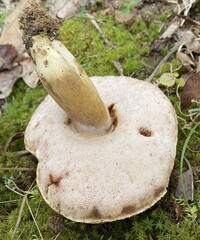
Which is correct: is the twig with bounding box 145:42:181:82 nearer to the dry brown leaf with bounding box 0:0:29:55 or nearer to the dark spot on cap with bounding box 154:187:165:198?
the dark spot on cap with bounding box 154:187:165:198

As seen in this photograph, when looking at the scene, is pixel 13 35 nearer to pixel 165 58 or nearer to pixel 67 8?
pixel 67 8

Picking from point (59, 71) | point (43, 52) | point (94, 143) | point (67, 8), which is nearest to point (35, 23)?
point (43, 52)

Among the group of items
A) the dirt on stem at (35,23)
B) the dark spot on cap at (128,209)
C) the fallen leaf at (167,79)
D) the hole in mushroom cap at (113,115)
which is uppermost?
the dirt on stem at (35,23)

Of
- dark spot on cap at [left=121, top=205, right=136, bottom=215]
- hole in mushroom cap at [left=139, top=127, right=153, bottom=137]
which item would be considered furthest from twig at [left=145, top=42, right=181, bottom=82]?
dark spot on cap at [left=121, top=205, right=136, bottom=215]

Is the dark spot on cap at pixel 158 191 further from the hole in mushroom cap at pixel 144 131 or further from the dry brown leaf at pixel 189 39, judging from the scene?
the dry brown leaf at pixel 189 39

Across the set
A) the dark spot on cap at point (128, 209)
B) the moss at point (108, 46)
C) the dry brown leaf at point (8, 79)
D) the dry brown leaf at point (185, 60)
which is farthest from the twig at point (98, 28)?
the dark spot on cap at point (128, 209)

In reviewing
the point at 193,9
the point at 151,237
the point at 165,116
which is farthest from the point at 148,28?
the point at 151,237

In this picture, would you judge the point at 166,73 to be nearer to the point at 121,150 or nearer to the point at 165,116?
the point at 165,116
